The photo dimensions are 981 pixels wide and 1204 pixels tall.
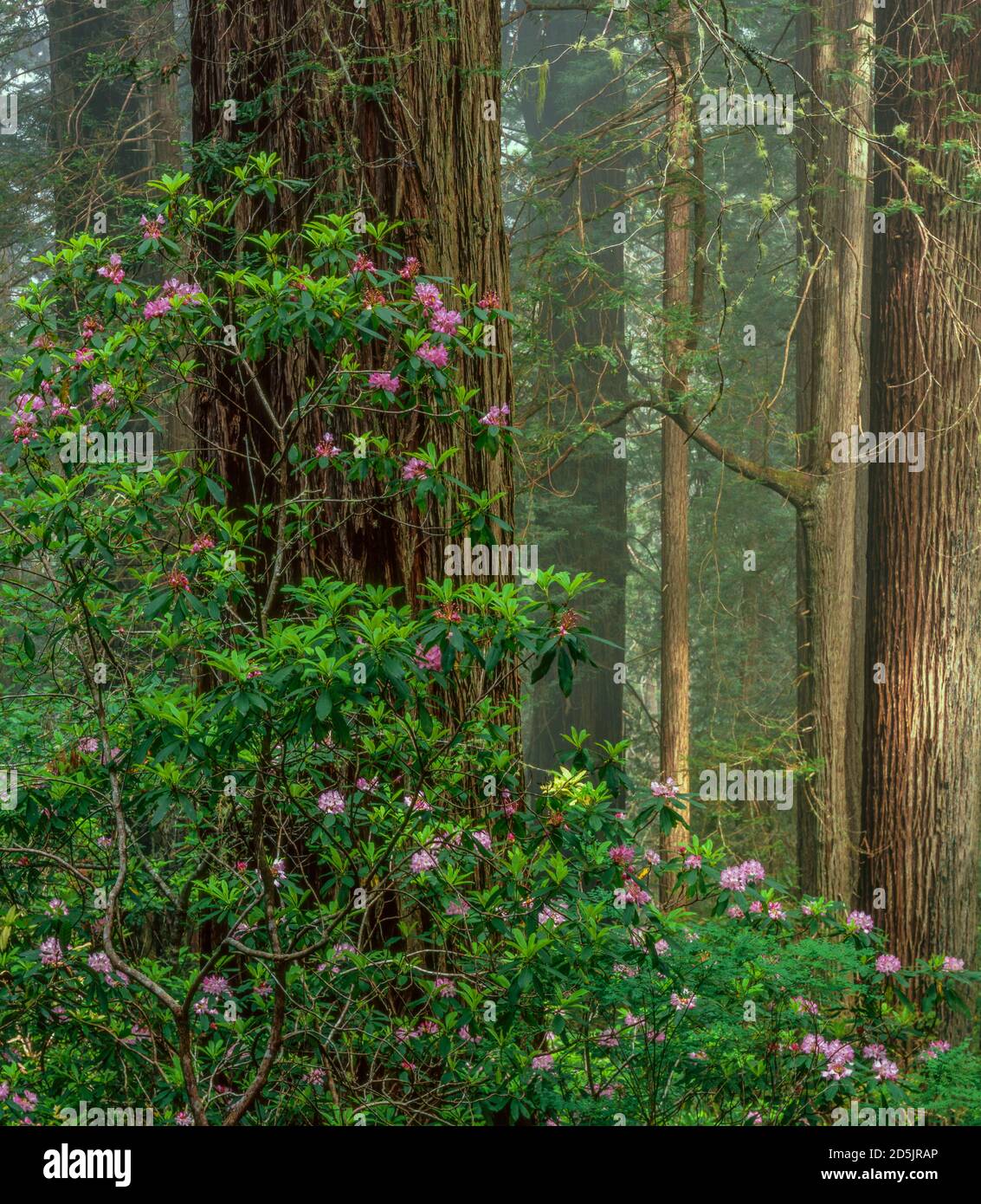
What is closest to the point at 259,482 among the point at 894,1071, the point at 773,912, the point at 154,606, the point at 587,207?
the point at 154,606

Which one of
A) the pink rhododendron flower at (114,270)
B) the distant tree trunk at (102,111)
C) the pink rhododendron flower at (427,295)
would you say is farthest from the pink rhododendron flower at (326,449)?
the distant tree trunk at (102,111)

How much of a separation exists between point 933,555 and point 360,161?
15.8 ft

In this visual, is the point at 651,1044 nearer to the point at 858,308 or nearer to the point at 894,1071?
the point at 894,1071

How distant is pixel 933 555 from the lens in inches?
294

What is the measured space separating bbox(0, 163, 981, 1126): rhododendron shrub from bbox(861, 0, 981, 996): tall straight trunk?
3490 mm

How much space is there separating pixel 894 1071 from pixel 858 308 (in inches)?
247

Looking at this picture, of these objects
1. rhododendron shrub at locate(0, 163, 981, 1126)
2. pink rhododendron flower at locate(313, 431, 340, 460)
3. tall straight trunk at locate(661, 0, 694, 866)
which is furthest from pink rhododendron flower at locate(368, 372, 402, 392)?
tall straight trunk at locate(661, 0, 694, 866)

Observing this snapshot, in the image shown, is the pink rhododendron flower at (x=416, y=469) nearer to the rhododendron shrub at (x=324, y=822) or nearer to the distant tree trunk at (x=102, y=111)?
the rhododendron shrub at (x=324, y=822)

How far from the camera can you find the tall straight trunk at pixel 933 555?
7426 mm

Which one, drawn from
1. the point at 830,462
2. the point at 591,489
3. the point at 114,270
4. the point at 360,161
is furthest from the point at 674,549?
the point at 114,270

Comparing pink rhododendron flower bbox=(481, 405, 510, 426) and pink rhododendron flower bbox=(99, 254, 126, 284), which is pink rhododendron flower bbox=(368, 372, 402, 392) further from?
pink rhododendron flower bbox=(99, 254, 126, 284)

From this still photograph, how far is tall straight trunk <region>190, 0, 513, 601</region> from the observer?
4062mm

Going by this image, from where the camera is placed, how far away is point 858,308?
8.88m

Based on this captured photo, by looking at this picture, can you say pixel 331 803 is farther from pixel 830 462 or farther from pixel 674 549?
pixel 674 549
